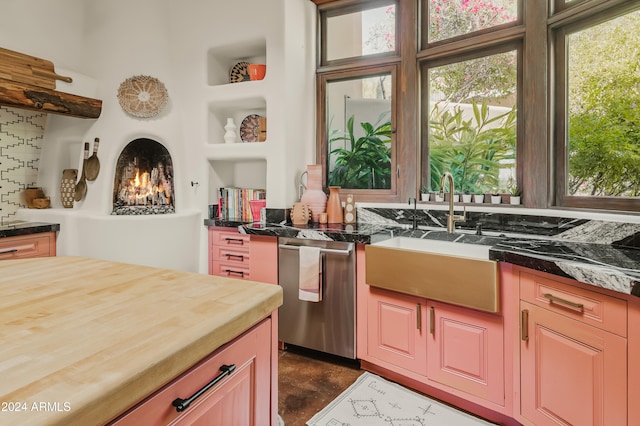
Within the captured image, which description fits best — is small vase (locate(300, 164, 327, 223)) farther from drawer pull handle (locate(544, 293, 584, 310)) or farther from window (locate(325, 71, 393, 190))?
drawer pull handle (locate(544, 293, 584, 310))

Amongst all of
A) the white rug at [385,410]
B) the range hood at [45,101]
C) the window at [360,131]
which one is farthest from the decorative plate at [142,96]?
the white rug at [385,410]

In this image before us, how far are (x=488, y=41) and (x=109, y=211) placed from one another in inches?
130

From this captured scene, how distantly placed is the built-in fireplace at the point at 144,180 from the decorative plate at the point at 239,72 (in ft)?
3.16

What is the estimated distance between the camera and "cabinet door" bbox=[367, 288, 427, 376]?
212 cm

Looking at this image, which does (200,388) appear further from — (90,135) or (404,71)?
(90,135)

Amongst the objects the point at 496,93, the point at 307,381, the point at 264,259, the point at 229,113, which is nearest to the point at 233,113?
the point at 229,113

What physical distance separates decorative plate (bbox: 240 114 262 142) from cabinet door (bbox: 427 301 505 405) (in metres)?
2.31

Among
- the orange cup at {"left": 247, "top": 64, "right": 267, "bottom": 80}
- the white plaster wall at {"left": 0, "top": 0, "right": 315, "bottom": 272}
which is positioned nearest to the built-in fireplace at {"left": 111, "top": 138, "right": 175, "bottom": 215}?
the white plaster wall at {"left": 0, "top": 0, "right": 315, "bottom": 272}

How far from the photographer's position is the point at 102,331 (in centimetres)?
71

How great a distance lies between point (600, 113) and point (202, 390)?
248 centimetres

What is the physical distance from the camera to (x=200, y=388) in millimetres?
707

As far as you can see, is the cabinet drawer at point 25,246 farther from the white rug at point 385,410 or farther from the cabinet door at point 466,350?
the cabinet door at point 466,350

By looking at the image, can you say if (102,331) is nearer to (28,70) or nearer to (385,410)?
(385,410)

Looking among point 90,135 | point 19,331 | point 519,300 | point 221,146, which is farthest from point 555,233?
point 90,135
